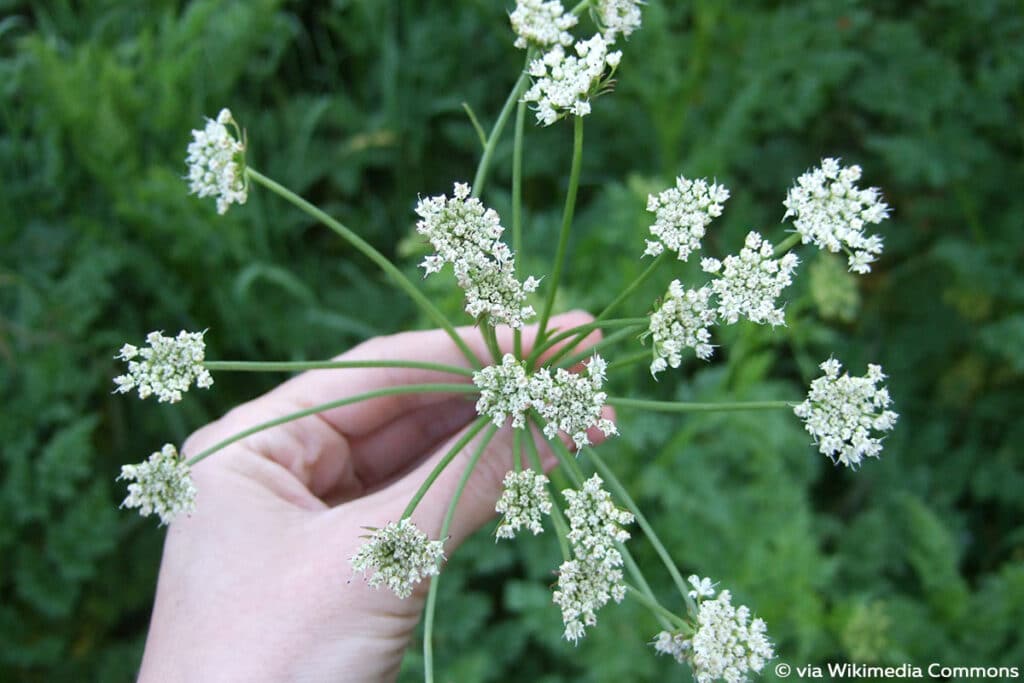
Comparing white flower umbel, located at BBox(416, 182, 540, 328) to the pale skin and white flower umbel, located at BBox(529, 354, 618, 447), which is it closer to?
white flower umbel, located at BBox(529, 354, 618, 447)

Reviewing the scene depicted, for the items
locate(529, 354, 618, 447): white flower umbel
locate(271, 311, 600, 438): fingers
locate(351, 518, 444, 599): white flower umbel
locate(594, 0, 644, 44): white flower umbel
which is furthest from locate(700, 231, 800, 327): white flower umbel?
locate(351, 518, 444, 599): white flower umbel

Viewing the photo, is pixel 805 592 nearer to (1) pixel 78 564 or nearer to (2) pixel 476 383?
(2) pixel 476 383

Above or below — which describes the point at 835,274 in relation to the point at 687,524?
above

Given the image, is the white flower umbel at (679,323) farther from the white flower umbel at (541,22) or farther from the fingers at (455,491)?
the white flower umbel at (541,22)

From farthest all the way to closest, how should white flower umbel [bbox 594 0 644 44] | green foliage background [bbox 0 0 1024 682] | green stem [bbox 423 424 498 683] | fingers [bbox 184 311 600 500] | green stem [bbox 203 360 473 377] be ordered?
1. green foliage background [bbox 0 0 1024 682]
2. fingers [bbox 184 311 600 500]
3. white flower umbel [bbox 594 0 644 44]
4. green stem [bbox 203 360 473 377]
5. green stem [bbox 423 424 498 683]

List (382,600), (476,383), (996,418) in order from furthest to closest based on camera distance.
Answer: (996,418)
(382,600)
(476,383)

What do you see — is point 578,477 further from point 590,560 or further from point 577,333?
point 577,333

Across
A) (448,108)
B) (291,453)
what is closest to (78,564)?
(291,453)
